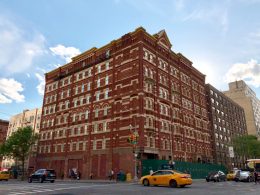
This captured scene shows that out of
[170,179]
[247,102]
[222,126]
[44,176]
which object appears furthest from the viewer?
[247,102]

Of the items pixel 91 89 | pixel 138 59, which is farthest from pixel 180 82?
pixel 91 89

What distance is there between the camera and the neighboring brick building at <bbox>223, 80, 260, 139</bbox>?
108625 millimetres

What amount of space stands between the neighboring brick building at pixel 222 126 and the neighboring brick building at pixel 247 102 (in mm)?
22063

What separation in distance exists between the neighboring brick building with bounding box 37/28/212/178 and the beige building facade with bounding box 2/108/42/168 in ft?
81.3

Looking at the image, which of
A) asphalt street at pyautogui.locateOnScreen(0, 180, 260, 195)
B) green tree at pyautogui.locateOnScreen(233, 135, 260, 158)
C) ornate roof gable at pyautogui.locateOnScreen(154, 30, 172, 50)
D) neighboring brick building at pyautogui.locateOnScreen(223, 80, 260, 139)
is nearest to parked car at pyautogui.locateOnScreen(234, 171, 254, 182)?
asphalt street at pyautogui.locateOnScreen(0, 180, 260, 195)

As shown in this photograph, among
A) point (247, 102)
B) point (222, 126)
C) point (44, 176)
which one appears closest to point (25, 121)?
point (44, 176)

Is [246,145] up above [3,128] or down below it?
below

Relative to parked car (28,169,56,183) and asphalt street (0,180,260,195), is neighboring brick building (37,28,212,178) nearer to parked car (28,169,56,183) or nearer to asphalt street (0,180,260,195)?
parked car (28,169,56,183)

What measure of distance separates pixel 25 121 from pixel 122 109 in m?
58.2

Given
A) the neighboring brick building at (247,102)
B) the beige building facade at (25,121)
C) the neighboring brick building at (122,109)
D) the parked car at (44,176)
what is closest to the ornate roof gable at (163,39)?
the neighboring brick building at (122,109)

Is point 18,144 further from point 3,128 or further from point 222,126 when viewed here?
point 222,126

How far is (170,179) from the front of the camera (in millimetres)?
19953

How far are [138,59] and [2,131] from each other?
7288 centimetres

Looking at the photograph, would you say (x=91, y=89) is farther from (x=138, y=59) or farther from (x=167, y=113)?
(x=167, y=113)
